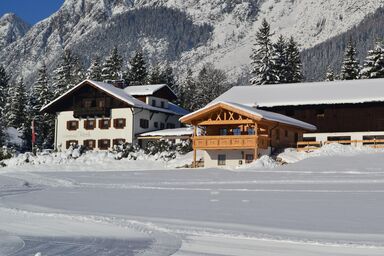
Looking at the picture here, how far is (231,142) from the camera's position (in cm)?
4047

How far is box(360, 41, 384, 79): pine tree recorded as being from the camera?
205 ft

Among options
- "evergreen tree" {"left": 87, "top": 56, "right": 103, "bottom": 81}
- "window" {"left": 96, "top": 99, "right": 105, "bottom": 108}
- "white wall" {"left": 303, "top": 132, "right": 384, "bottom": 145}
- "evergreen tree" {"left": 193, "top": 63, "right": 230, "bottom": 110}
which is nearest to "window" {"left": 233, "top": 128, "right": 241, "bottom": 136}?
"white wall" {"left": 303, "top": 132, "right": 384, "bottom": 145}

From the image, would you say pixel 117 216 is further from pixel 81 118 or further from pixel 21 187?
pixel 81 118

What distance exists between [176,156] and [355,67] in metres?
32.2

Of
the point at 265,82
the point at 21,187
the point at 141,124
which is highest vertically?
the point at 265,82

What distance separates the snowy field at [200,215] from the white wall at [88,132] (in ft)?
90.6

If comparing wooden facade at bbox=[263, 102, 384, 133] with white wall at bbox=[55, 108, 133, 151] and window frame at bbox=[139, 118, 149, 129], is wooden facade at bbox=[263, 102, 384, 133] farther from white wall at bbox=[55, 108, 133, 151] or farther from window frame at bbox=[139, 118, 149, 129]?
white wall at bbox=[55, 108, 133, 151]

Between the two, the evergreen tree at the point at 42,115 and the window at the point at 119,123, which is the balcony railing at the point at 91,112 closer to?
the window at the point at 119,123

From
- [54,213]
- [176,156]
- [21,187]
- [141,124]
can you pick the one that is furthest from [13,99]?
[54,213]

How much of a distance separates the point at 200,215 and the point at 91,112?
4557 cm

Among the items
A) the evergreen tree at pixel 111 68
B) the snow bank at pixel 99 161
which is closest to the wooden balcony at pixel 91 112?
the snow bank at pixel 99 161

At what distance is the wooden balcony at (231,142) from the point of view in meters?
39.7

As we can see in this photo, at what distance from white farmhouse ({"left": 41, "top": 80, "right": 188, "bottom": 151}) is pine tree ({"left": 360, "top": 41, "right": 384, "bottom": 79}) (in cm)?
2255

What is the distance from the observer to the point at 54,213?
1666 cm
